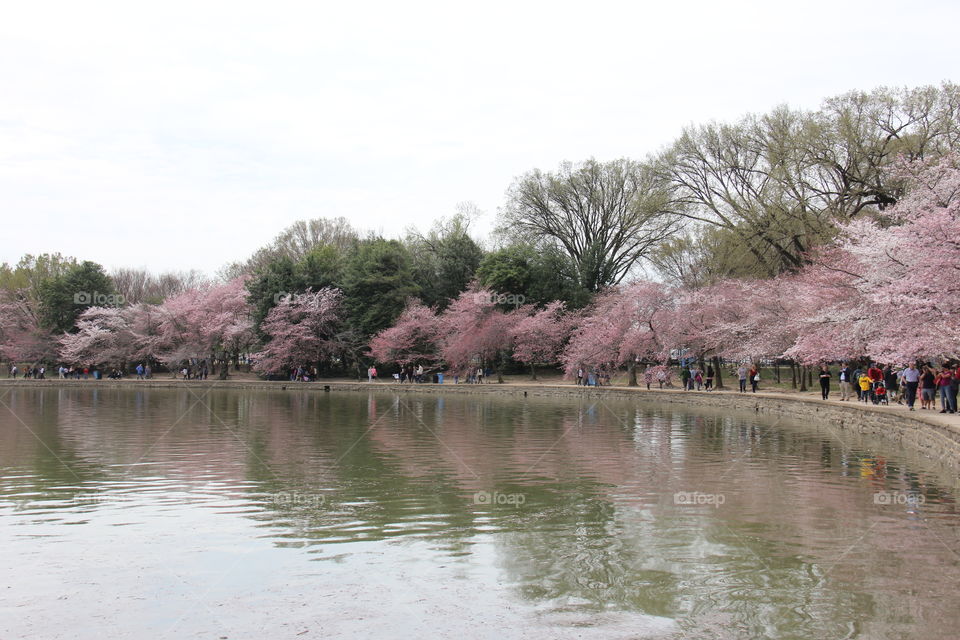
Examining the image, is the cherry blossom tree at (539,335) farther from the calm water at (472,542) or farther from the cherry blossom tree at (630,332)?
the calm water at (472,542)

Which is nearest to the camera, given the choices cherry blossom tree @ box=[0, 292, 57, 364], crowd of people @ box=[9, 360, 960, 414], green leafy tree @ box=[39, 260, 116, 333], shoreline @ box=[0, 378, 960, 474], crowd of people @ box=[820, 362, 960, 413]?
shoreline @ box=[0, 378, 960, 474]

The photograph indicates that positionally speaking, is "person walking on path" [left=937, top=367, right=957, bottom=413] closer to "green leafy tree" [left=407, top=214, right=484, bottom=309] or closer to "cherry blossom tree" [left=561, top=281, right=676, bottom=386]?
"cherry blossom tree" [left=561, top=281, right=676, bottom=386]

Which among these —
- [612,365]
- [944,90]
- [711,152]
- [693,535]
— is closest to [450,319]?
[612,365]

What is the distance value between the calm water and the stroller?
281 inches

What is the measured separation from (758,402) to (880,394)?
655 cm

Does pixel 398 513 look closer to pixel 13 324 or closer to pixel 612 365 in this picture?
pixel 612 365

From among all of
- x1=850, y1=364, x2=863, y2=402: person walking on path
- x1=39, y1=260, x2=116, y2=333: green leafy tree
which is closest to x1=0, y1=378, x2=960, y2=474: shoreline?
x1=850, y1=364, x2=863, y2=402: person walking on path

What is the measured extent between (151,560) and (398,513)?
3.65m

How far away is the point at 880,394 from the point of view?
27328 mm

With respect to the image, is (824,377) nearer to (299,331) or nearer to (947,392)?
(947,392)

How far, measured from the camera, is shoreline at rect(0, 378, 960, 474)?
62.1 feet

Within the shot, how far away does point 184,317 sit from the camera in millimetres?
69500

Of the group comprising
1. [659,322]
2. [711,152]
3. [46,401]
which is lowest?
[46,401]

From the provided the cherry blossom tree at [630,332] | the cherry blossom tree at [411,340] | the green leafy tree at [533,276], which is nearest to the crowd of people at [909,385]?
the cherry blossom tree at [630,332]
